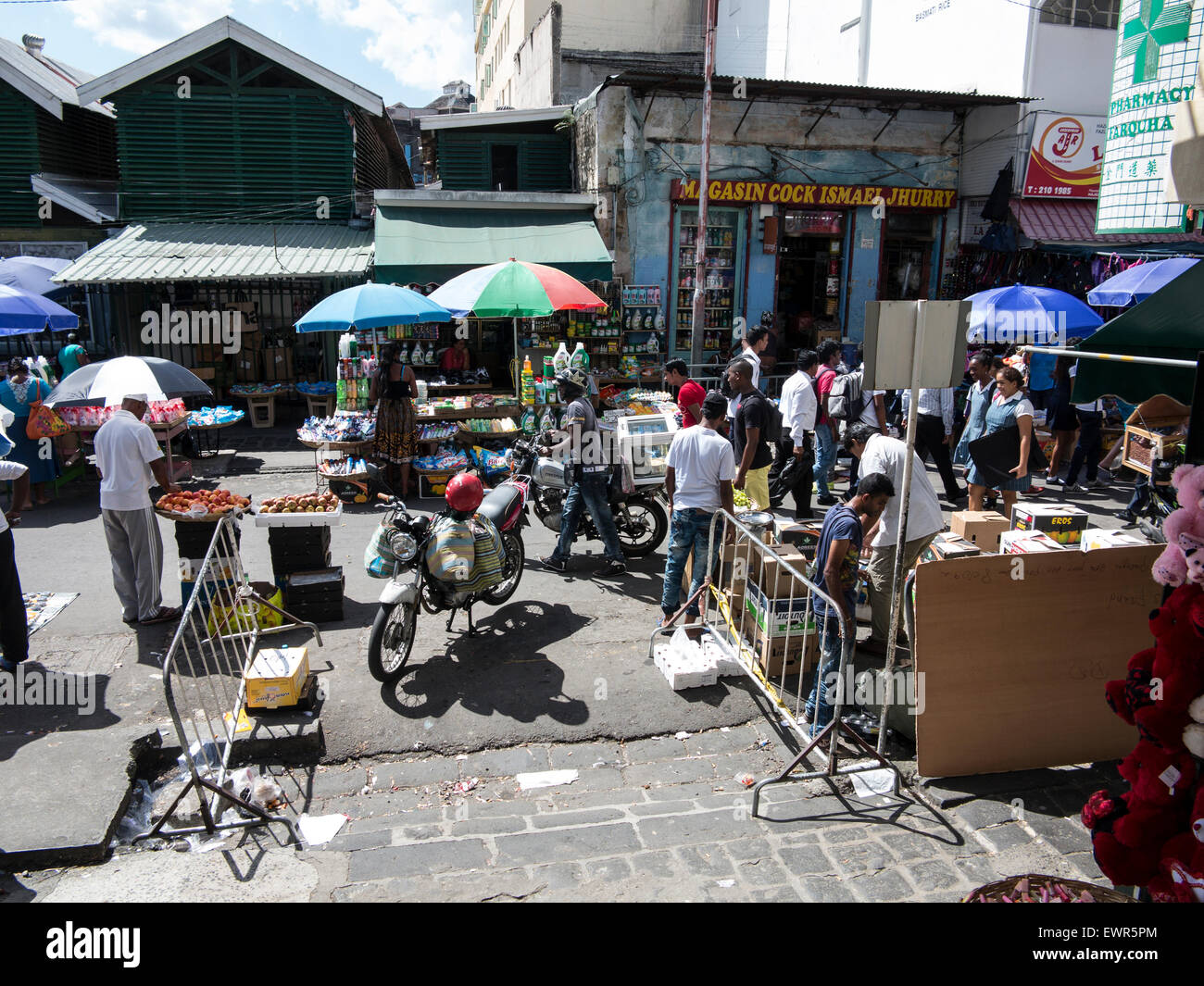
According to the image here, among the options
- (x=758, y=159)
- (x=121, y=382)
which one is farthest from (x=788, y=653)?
(x=758, y=159)

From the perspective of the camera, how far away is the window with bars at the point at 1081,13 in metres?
16.4

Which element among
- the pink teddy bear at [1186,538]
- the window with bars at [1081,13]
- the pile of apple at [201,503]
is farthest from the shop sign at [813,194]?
the pink teddy bear at [1186,538]

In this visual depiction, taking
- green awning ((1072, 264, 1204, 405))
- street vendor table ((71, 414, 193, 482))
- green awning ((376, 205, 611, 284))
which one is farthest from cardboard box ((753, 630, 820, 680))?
green awning ((376, 205, 611, 284))

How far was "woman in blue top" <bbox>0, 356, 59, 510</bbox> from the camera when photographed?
1100cm

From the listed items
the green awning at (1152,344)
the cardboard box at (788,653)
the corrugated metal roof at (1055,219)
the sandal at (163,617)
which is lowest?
the sandal at (163,617)

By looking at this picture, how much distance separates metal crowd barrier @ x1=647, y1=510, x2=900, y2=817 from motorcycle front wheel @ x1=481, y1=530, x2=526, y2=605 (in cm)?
147

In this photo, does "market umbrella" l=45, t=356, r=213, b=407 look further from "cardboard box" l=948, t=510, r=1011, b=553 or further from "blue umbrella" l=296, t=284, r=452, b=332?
"cardboard box" l=948, t=510, r=1011, b=553

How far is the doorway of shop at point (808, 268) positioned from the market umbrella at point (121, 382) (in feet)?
40.8

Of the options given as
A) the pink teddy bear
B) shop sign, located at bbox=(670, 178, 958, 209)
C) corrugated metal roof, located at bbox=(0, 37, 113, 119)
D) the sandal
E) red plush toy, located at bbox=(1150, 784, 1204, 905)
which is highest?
corrugated metal roof, located at bbox=(0, 37, 113, 119)

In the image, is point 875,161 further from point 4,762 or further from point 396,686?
point 4,762

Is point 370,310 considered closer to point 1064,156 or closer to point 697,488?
point 697,488

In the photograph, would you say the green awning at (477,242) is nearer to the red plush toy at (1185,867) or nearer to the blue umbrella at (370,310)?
the blue umbrella at (370,310)

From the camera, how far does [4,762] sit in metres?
5.13

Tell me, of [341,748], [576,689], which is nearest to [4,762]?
[341,748]
